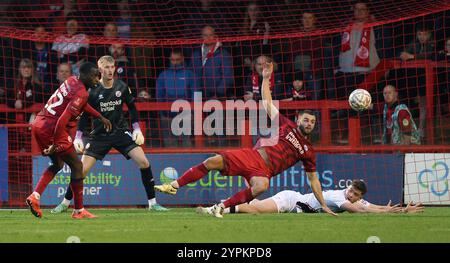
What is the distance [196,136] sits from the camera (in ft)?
57.2

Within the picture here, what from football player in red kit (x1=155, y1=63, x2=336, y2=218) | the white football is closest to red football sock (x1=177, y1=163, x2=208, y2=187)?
football player in red kit (x1=155, y1=63, x2=336, y2=218)

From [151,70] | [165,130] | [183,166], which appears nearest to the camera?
[183,166]

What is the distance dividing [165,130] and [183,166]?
135 cm

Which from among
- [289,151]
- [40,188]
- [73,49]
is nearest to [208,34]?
[73,49]

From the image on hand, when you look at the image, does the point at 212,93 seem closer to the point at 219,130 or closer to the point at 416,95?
the point at 219,130

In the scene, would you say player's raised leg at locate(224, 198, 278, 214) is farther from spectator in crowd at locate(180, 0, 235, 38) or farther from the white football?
spectator in crowd at locate(180, 0, 235, 38)

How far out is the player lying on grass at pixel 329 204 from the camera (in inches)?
555

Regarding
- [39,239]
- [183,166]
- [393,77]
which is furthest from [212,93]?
[39,239]

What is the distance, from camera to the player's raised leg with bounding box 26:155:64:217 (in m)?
13.2

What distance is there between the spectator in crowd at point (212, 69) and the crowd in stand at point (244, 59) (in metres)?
0.02

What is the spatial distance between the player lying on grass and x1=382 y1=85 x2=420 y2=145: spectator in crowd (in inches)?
108

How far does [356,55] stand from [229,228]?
7.64 metres

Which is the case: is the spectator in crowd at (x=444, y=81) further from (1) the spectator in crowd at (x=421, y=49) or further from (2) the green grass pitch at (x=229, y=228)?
(2) the green grass pitch at (x=229, y=228)

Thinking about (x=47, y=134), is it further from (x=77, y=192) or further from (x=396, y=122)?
(x=396, y=122)
